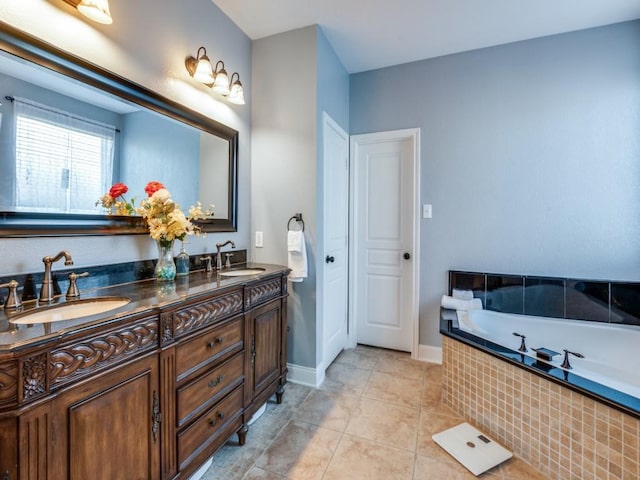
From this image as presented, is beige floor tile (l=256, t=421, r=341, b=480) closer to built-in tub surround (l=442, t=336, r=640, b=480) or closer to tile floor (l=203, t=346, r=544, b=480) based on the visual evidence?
tile floor (l=203, t=346, r=544, b=480)

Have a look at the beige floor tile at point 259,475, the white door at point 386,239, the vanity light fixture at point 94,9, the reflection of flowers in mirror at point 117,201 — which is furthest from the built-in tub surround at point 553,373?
the vanity light fixture at point 94,9

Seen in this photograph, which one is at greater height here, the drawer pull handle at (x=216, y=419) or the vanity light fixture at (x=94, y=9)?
the vanity light fixture at (x=94, y=9)

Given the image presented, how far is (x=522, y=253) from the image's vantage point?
2.48 metres

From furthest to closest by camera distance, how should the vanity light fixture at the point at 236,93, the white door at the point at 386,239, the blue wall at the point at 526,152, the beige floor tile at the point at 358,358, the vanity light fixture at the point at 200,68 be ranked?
the white door at the point at 386,239 < the beige floor tile at the point at 358,358 < the blue wall at the point at 526,152 < the vanity light fixture at the point at 236,93 < the vanity light fixture at the point at 200,68

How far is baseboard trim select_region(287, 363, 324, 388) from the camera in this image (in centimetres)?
226

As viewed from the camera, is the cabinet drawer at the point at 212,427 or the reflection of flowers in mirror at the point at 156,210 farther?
the reflection of flowers in mirror at the point at 156,210

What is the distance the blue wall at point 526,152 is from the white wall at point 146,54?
4.44 feet

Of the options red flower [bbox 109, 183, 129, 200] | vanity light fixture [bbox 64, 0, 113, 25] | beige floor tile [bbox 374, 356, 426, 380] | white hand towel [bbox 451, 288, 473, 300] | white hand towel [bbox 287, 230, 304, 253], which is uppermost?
vanity light fixture [bbox 64, 0, 113, 25]

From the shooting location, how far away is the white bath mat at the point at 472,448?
1.53m

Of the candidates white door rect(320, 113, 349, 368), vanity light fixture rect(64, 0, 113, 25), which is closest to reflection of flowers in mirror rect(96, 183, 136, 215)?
vanity light fixture rect(64, 0, 113, 25)

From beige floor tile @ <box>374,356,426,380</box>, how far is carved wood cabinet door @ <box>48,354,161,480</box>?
1853 millimetres

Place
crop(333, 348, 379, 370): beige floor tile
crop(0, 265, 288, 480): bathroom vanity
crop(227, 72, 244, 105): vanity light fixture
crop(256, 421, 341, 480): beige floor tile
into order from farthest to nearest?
crop(333, 348, 379, 370): beige floor tile, crop(227, 72, 244, 105): vanity light fixture, crop(256, 421, 341, 480): beige floor tile, crop(0, 265, 288, 480): bathroom vanity

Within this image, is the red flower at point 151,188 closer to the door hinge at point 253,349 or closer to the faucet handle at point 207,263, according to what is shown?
the faucet handle at point 207,263

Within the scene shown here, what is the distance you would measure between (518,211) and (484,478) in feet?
6.26
